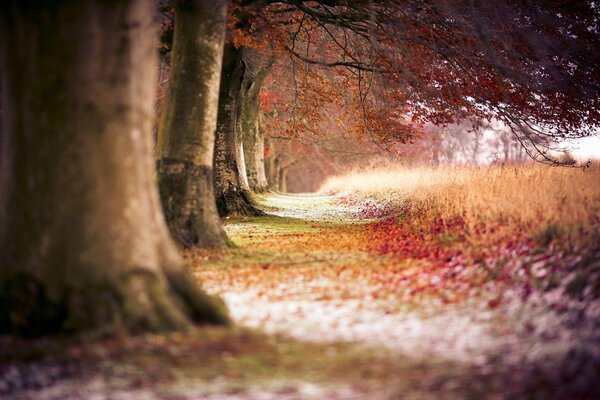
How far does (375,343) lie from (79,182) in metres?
2.58

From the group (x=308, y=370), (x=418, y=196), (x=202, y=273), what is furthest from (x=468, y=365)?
(x=418, y=196)

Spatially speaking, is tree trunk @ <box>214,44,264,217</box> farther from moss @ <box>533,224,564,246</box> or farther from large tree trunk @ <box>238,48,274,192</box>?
moss @ <box>533,224,564,246</box>

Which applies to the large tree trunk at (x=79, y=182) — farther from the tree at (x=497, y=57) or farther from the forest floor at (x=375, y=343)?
the tree at (x=497, y=57)

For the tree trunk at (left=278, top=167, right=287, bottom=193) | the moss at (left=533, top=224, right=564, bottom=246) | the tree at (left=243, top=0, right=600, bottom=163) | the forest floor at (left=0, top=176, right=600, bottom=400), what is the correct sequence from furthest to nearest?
the tree trunk at (left=278, top=167, right=287, bottom=193), the tree at (left=243, top=0, right=600, bottom=163), the moss at (left=533, top=224, right=564, bottom=246), the forest floor at (left=0, top=176, right=600, bottom=400)

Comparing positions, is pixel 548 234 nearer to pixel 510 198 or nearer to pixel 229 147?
pixel 510 198

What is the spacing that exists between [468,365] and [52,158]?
3.42 meters

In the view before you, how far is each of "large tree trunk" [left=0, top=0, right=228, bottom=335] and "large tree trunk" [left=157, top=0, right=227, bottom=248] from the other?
4.99m

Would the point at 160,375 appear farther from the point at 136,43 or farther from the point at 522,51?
the point at 522,51

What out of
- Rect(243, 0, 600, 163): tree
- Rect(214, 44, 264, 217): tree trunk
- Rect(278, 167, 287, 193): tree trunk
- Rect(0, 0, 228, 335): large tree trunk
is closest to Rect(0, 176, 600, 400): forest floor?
Rect(0, 0, 228, 335): large tree trunk

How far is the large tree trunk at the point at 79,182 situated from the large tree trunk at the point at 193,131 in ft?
16.4

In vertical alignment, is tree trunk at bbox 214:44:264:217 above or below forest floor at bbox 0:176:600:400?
above

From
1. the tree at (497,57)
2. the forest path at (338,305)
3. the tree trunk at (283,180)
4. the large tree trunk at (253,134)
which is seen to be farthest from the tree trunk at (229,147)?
the tree trunk at (283,180)

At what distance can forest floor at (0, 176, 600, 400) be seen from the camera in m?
4.02

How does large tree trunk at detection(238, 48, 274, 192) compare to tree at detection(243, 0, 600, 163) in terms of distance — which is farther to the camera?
large tree trunk at detection(238, 48, 274, 192)
